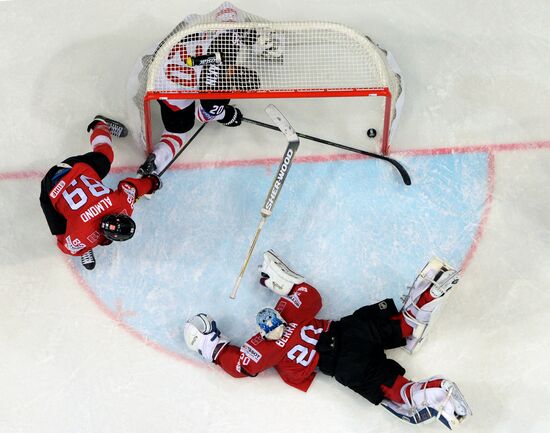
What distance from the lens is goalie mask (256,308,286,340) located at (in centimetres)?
412

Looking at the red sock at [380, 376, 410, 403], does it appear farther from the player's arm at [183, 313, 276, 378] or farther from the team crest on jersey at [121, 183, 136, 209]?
the team crest on jersey at [121, 183, 136, 209]

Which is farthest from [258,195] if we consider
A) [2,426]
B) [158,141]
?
[2,426]

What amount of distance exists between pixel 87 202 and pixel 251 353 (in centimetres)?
110

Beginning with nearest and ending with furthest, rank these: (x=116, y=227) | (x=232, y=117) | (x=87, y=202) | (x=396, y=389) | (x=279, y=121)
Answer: (x=116, y=227)
(x=87, y=202)
(x=279, y=121)
(x=396, y=389)
(x=232, y=117)

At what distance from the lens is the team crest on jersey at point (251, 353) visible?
4191 millimetres

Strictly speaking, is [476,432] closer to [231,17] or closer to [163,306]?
[163,306]

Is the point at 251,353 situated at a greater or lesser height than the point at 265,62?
lesser

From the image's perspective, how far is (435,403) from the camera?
160 inches

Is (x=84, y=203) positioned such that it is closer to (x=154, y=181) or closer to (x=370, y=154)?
(x=154, y=181)

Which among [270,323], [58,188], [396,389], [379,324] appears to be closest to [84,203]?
[58,188]

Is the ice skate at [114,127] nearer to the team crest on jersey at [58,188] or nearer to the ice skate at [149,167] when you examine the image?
the ice skate at [149,167]

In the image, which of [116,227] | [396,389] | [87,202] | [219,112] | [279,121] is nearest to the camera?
[116,227]

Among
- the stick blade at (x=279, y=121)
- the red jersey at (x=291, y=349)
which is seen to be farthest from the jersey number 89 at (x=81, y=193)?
the red jersey at (x=291, y=349)

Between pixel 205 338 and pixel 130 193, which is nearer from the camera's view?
pixel 130 193
